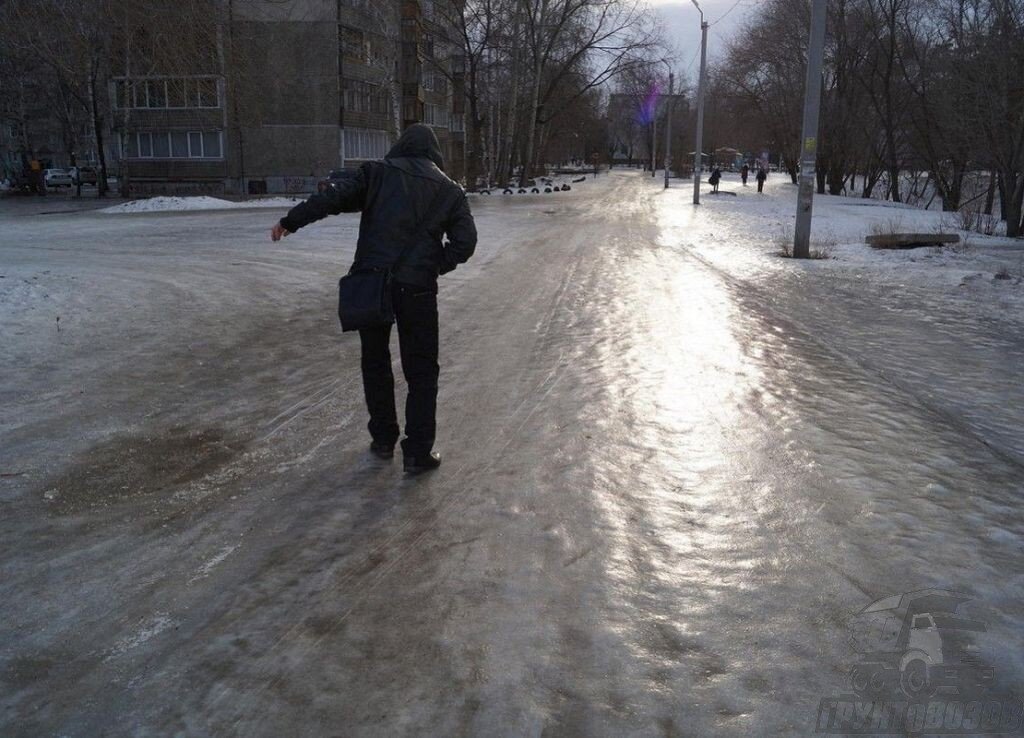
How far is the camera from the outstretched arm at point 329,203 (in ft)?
15.0

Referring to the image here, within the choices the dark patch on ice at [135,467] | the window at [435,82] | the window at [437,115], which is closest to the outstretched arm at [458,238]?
the dark patch on ice at [135,467]

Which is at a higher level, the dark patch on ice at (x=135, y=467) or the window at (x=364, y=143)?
the window at (x=364, y=143)

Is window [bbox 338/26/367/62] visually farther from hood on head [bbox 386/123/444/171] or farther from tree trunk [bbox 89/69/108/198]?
hood on head [bbox 386/123/444/171]

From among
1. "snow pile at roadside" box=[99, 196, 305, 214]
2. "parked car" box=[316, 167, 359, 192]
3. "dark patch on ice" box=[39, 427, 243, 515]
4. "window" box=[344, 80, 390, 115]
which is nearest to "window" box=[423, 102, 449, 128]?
"window" box=[344, 80, 390, 115]

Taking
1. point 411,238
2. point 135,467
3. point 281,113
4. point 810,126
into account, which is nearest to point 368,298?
point 411,238

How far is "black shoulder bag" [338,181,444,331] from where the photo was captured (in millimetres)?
4609

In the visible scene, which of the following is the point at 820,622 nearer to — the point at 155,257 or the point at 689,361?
the point at 689,361

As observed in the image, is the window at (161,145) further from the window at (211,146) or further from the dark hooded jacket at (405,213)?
the dark hooded jacket at (405,213)

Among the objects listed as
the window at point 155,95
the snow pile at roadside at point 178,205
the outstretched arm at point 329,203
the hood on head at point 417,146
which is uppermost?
the window at point 155,95

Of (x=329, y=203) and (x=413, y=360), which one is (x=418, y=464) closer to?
(x=413, y=360)

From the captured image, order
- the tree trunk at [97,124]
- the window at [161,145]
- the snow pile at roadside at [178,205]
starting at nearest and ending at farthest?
1. the snow pile at roadside at [178,205]
2. the tree trunk at [97,124]
3. the window at [161,145]

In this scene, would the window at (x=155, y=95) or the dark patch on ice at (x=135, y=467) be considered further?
the window at (x=155, y=95)

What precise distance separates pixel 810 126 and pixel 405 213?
12742 millimetres

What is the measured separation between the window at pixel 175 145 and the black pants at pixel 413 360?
4407 centimetres
